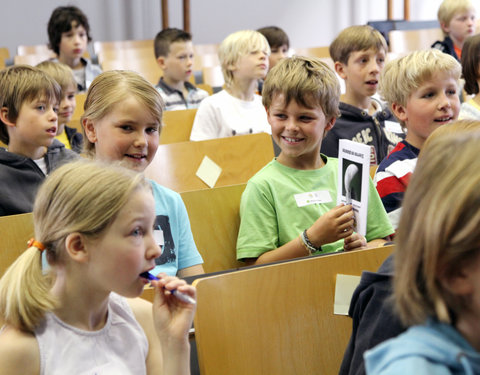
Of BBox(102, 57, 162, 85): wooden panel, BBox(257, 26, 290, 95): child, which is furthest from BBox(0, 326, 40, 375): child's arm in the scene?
BBox(102, 57, 162, 85): wooden panel

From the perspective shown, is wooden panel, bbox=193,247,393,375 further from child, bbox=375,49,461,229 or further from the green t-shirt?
child, bbox=375,49,461,229

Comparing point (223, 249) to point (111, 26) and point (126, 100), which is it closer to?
point (126, 100)

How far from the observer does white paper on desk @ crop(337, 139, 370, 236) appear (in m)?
1.80

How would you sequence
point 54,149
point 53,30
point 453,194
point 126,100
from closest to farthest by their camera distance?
point 453,194
point 126,100
point 54,149
point 53,30

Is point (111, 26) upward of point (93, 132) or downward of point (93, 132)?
upward

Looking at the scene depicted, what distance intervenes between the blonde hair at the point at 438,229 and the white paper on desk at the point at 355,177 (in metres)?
0.76

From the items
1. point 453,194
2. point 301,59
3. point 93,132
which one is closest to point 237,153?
point 301,59

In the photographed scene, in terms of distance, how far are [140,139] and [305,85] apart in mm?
612

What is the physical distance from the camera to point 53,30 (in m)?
5.54

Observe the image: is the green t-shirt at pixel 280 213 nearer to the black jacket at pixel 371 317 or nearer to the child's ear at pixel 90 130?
the child's ear at pixel 90 130

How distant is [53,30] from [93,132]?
3.61m

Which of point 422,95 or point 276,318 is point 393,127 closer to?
point 422,95

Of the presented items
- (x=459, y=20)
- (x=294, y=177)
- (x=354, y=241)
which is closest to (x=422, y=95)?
(x=294, y=177)

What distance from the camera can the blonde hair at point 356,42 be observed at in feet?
11.9
